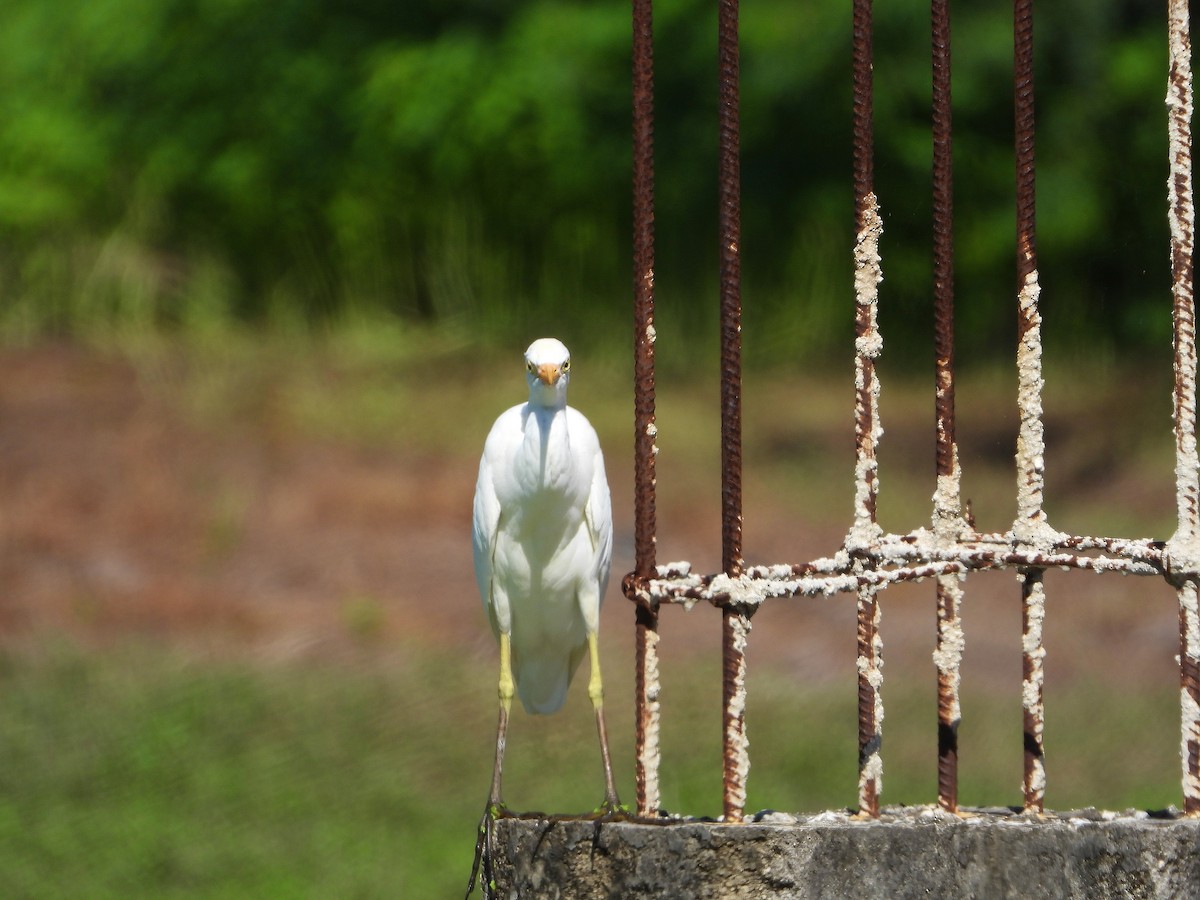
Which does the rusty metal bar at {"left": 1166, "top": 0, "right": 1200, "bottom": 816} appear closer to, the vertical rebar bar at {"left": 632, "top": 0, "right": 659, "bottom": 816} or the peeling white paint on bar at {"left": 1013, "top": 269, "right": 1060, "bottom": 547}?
the peeling white paint on bar at {"left": 1013, "top": 269, "right": 1060, "bottom": 547}

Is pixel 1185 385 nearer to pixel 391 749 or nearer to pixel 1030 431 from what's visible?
pixel 1030 431

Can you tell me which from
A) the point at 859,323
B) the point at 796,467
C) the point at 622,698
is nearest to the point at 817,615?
the point at 622,698

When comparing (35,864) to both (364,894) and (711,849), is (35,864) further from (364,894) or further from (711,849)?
(711,849)

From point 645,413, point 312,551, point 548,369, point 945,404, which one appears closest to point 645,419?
point 645,413

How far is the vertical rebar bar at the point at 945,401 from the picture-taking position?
106 inches

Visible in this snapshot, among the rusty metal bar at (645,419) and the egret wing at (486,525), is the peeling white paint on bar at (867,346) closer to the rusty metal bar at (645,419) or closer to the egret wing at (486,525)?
the rusty metal bar at (645,419)

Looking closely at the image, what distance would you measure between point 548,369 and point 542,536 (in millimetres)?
444

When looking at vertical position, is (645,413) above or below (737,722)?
above

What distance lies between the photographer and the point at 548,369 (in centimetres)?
292

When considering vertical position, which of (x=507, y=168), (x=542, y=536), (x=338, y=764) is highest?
(x=507, y=168)

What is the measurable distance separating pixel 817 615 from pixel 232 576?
2.43 metres

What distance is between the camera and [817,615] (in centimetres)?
735

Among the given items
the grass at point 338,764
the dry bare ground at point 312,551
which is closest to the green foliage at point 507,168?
the dry bare ground at point 312,551

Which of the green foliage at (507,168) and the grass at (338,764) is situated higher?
the green foliage at (507,168)
